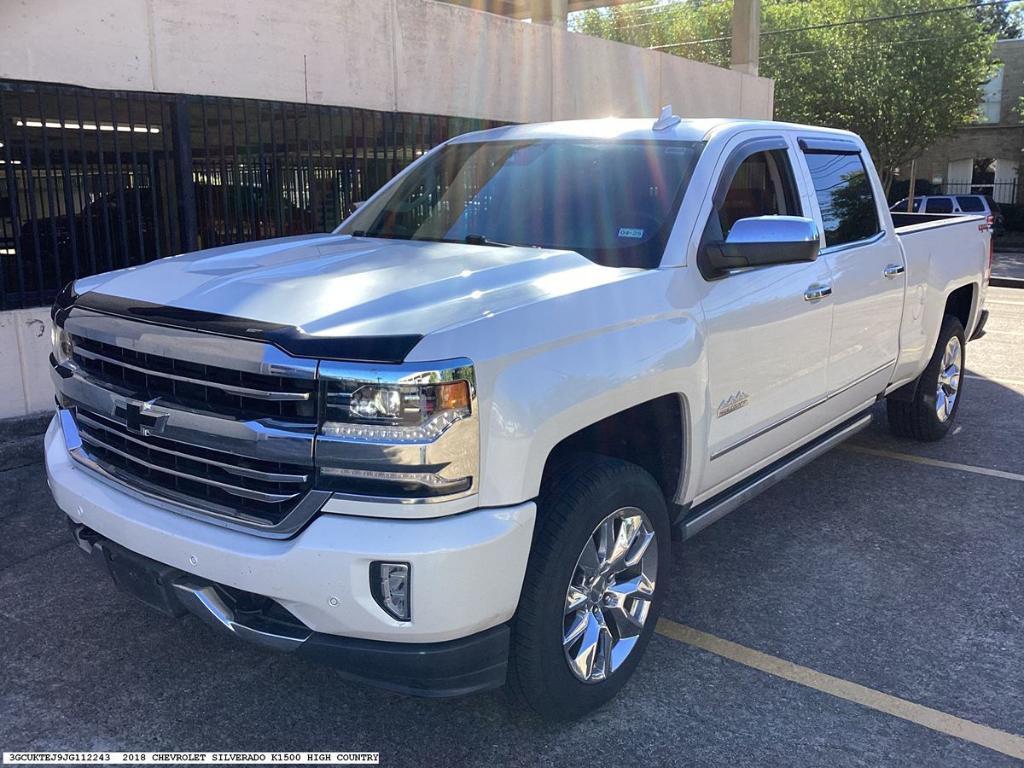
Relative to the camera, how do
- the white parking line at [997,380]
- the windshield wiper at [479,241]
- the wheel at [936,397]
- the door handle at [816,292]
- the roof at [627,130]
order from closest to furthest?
the windshield wiper at [479,241]
the roof at [627,130]
the door handle at [816,292]
the wheel at [936,397]
the white parking line at [997,380]

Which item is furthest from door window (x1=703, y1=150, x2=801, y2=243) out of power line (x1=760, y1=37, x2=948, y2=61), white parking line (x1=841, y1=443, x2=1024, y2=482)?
power line (x1=760, y1=37, x2=948, y2=61)

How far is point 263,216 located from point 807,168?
5013 mm

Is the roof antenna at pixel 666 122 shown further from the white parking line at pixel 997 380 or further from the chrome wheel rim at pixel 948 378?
the white parking line at pixel 997 380

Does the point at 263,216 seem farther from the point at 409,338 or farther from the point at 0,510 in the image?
the point at 409,338

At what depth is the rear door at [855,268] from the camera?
455 centimetres

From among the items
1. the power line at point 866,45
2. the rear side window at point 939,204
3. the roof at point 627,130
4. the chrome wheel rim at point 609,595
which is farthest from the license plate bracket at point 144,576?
the power line at point 866,45

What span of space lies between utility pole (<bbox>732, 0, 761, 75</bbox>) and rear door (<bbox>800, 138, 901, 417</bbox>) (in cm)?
1139

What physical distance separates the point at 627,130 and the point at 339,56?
5.19m

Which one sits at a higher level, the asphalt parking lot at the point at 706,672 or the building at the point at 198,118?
the building at the point at 198,118

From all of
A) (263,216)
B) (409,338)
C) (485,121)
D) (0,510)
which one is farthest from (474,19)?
(409,338)

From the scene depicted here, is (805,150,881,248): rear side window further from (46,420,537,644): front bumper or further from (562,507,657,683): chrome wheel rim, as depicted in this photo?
(46,420,537,644): front bumper

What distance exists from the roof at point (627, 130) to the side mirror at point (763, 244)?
613 mm

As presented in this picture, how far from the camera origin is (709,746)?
3014mm

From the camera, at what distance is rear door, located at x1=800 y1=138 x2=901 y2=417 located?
455 cm
